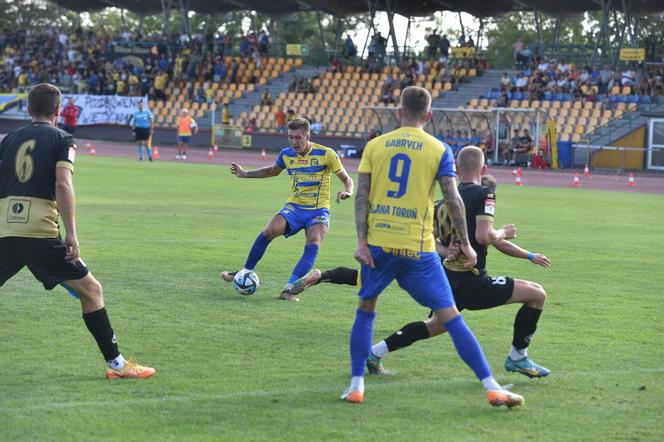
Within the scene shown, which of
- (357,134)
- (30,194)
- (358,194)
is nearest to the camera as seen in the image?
(358,194)

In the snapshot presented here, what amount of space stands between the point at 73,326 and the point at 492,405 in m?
4.18

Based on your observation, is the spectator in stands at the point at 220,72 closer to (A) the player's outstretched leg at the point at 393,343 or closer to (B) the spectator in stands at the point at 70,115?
(B) the spectator in stands at the point at 70,115

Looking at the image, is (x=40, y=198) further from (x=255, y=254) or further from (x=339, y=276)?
(x=255, y=254)

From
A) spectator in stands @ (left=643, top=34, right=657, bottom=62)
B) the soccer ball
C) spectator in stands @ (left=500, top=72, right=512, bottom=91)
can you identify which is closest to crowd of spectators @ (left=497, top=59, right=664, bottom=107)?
spectator in stands @ (left=500, top=72, right=512, bottom=91)

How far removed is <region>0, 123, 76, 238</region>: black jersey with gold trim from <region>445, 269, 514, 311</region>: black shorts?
273cm

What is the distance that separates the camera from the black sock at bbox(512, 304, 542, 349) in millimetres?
7754

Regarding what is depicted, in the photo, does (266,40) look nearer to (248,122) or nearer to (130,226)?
(248,122)

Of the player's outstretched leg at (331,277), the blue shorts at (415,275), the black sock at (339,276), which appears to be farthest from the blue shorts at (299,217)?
the blue shorts at (415,275)

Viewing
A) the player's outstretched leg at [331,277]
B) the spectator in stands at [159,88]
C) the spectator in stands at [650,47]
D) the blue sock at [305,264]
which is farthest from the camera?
the spectator in stands at [159,88]

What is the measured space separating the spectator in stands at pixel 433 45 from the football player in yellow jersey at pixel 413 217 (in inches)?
1871

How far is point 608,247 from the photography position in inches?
669

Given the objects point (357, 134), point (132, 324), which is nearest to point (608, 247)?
point (132, 324)

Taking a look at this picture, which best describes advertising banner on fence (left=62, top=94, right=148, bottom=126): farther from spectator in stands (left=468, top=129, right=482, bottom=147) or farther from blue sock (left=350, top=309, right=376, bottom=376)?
blue sock (left=350, top=309, right=376, bottom=376)

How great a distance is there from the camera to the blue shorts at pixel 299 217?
1170cm
